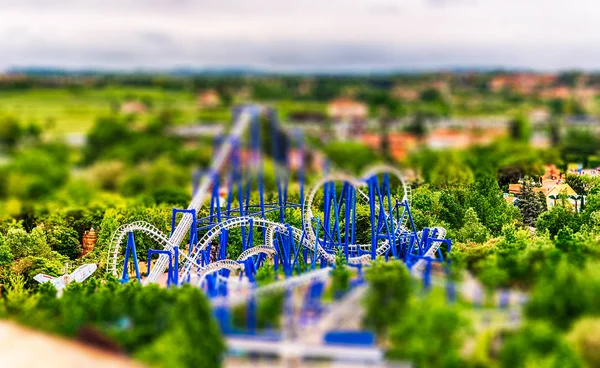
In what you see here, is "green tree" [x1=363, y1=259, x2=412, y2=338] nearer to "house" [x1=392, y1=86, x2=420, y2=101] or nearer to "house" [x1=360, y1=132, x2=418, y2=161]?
"house" [x1=360, y1=132, x2=418, y2=161]

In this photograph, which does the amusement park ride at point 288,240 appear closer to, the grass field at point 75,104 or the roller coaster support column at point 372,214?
the roller coaster support column at point 372,214

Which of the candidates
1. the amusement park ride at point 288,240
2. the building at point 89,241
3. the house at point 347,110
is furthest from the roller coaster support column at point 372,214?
the house at point 347,110

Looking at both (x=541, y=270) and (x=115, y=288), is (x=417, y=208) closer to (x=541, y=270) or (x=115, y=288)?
(x=541, y=270)

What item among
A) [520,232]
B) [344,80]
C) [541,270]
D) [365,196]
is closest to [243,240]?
[365,196]

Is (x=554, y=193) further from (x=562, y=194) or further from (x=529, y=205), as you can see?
(x=529, y=205)

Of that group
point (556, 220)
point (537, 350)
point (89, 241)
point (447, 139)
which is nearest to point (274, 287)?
point (537, 350)

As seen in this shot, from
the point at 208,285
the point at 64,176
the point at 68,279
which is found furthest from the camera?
the point at 64,176

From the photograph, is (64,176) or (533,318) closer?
(533,318)
